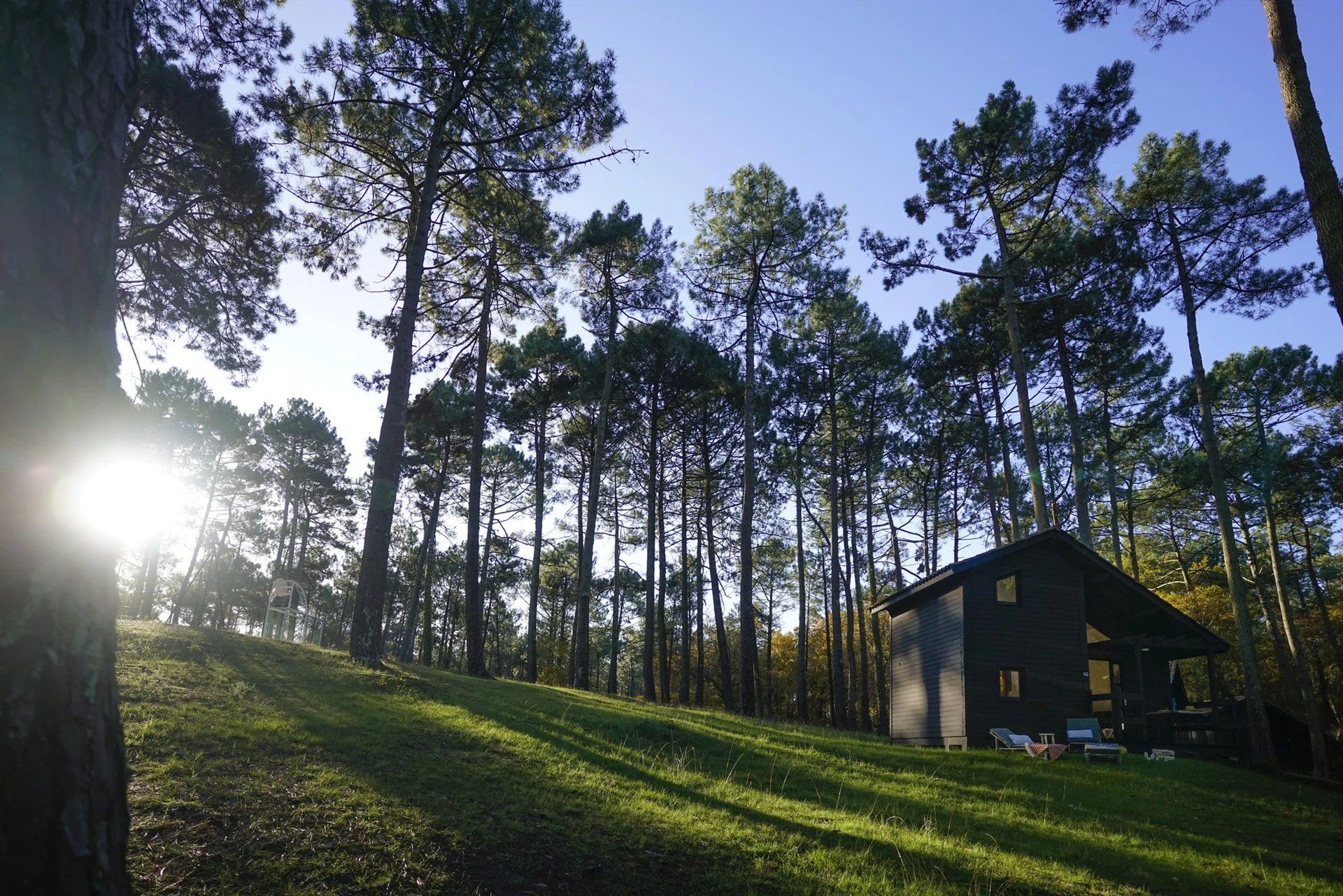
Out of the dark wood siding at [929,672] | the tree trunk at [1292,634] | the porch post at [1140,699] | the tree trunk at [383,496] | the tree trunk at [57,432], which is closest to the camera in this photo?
the tree trunk at [57,432]

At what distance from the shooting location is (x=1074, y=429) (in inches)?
877

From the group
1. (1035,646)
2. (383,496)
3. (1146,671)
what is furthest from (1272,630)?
(383,496)

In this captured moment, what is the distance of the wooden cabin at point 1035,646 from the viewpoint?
58.3 feet

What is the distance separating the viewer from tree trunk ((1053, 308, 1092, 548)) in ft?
69.4

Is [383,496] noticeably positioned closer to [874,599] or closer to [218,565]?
[874,599]

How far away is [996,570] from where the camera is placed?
1856 centimetres

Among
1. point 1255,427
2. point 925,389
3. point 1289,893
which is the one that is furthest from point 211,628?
point 1255,427

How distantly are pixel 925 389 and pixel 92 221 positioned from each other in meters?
27.5

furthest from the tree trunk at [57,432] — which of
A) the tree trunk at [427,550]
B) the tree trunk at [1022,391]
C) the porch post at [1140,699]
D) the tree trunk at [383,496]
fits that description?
the tree trunk at [427,550]

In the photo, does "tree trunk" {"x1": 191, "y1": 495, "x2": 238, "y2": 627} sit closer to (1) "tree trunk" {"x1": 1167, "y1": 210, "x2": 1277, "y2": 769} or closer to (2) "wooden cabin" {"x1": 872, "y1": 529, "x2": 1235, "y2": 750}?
(2) "wooden cabin" {"x1": 872, "y1": 529, "x2": 1235, "y2": 750}

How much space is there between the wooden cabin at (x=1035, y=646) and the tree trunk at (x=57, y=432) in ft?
60.0

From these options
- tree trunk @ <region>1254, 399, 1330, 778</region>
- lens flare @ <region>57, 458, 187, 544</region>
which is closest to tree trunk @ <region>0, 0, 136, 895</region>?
lens flare @ <region>57, 458, 187, 544</region>

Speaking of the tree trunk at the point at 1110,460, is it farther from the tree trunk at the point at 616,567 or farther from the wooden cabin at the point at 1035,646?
the tree trunk at the point at 616,567

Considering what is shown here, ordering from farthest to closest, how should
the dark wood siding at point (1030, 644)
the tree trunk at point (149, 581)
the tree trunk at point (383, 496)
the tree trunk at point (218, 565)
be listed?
the tree trunk at point (218, 565)
the tree trunk at point (149, 581)
the dark wood siding at point (1030, 644)
the tree trunk at point (383, 496)
